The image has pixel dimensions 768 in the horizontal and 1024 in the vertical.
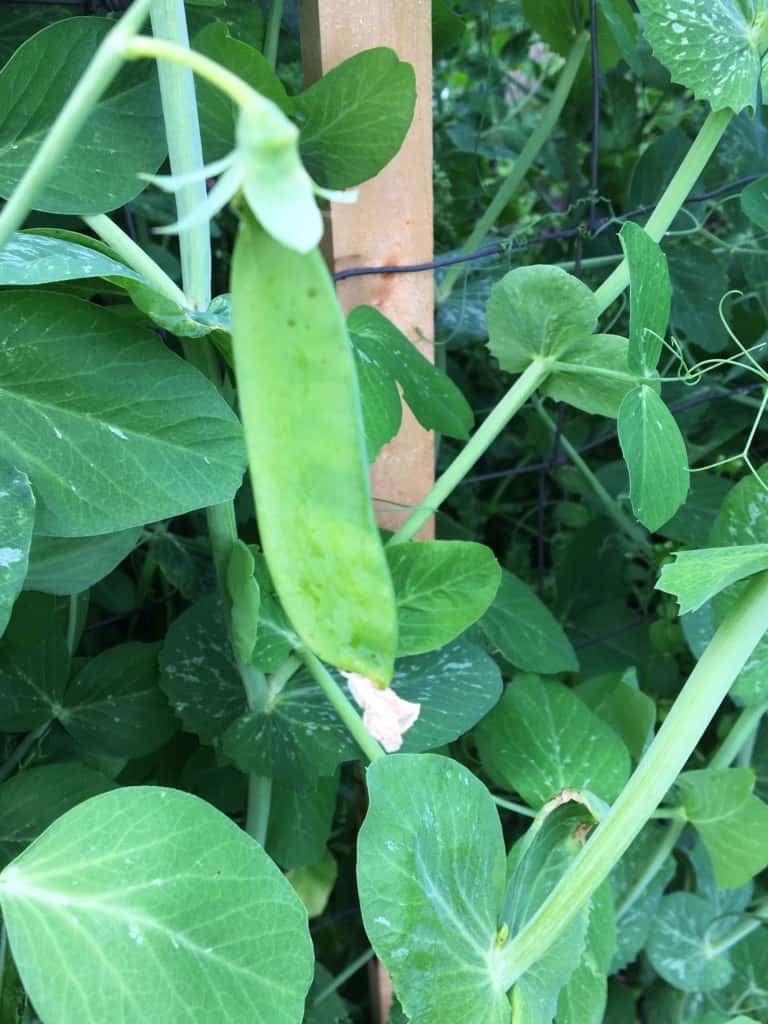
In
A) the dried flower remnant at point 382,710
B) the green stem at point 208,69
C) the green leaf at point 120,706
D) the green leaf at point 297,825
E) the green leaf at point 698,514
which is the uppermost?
the green stem at point 208,69

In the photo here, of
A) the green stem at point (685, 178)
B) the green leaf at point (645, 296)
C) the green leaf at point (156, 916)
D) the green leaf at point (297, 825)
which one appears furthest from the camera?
the green leaf at point (297, 825)

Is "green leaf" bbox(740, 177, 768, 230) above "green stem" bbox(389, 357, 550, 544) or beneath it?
above

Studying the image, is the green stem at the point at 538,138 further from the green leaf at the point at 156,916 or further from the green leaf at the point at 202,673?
the green leaf at the point at 156,916

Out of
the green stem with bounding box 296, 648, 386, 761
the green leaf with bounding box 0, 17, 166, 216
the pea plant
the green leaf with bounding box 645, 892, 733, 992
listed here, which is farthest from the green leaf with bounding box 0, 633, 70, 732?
the green leaf with bounding box 645, 892, 733, 992

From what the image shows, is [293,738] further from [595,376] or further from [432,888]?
[595,376]

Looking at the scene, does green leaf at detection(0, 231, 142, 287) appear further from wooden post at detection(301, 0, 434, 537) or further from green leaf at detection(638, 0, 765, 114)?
green leaf at detection(638, 0, 765, 114)

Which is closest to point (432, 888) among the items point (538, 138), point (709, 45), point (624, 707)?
point (624, 707)

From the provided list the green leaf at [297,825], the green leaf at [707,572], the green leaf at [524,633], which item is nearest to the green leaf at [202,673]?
the green leaf at [297,825]
